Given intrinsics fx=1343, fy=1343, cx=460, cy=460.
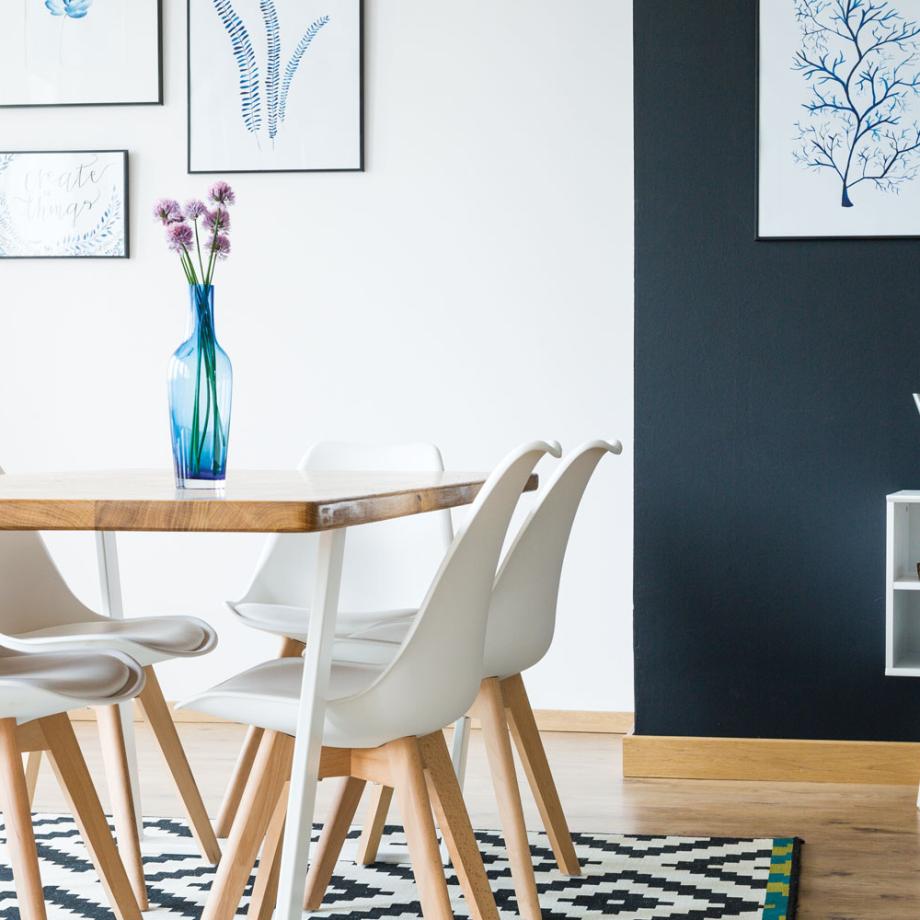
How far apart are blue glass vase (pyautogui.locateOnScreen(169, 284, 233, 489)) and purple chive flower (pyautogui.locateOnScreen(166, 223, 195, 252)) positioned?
66 millimetres

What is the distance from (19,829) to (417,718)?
1.90ft

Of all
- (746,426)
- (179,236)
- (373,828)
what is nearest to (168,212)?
(179,236)

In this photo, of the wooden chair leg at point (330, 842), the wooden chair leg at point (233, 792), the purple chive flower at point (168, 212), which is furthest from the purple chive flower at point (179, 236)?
the wooden chair leg at point (233, 792)

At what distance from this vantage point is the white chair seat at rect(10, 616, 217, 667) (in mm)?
2332

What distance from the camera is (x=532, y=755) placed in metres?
2.47

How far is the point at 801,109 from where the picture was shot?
10.6 ft

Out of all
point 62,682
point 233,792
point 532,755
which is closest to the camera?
point 62,682

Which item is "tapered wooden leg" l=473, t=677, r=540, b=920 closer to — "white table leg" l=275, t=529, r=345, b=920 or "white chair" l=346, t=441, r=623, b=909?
"white chair" l=346, t=441, r=623, b=909

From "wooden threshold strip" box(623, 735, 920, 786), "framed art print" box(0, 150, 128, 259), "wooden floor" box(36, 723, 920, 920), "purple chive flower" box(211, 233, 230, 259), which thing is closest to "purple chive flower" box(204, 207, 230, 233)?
"purple chive flower" box(211, 233, 230, 259)

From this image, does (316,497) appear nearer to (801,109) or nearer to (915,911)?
(915,911)

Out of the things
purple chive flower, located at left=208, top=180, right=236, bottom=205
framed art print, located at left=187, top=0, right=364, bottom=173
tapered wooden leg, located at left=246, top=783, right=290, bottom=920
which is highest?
framed art print, located at left=187, top=0, right=364, bottom=173

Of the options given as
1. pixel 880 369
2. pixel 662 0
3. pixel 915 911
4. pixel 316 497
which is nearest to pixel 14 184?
pixel 662 0

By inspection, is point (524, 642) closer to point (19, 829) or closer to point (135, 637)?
point (135, 637)

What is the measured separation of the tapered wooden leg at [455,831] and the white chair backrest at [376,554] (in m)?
1.05
